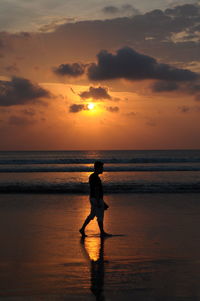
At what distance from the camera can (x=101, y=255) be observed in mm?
7527

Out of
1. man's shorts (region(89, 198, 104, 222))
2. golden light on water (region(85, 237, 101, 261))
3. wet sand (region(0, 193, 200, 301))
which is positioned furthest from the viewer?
man's shorts (region(89, 198, 104, 222))

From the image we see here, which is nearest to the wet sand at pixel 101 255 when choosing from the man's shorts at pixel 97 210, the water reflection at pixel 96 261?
the water reflection at pixel 96 261

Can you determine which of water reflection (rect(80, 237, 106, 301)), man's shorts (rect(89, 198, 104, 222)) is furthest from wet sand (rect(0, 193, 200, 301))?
man's shorts (rect(89, 198, 104, 222))

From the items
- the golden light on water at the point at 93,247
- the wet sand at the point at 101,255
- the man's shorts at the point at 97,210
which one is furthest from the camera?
the man's shorts at the point at 97,210

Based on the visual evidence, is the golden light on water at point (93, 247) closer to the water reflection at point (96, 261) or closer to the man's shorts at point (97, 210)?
the water reflection at point (96, 261)

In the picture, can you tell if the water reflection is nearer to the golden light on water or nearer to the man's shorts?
the golden light on water

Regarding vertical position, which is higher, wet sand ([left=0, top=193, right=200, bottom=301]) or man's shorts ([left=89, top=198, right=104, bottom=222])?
man's shorts ([left=89, top=198, right=104, bottom=222])

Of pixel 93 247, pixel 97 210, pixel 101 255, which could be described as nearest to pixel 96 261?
pixel 101 255

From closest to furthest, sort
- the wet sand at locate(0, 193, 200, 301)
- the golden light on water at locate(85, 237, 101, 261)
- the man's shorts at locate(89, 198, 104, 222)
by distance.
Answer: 1. the wet sand at locate(0, 193, 200, 301)
2. the golden light on water at locate(85, 237, 101, 261)
3. the man's shorts at locate(89, 198, 104, 222)

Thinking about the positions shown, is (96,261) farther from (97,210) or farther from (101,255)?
(97,210)

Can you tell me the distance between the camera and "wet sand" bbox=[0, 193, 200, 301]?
17.6 ft

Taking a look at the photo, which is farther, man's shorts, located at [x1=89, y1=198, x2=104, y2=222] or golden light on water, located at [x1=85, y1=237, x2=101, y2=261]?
man's shorts, located at [x1=89, y1=198, x2=104, y2=222]

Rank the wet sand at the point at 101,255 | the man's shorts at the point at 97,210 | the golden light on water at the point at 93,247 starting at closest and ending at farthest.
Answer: the wet sand at the point at 101,255 < the golden light on water at the point at 93,247 < the man's shorts at the point at 97,210

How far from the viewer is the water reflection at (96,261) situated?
17.7 ft
